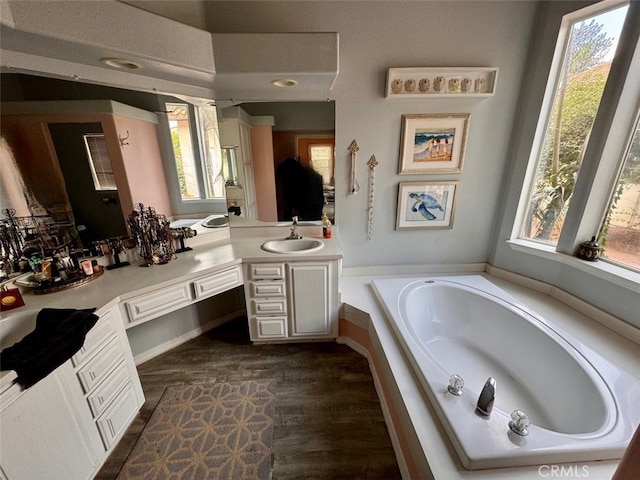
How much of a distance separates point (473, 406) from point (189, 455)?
1473 mm

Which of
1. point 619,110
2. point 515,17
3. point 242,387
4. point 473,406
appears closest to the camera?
point 473,406

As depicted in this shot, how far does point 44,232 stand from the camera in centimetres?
151

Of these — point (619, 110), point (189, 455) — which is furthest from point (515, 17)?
point (189, 455)

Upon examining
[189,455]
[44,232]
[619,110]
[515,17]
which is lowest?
[189,455]

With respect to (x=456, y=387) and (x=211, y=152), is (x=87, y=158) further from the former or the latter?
(x=456, y=387)

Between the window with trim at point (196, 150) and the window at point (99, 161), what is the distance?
0.42 metres

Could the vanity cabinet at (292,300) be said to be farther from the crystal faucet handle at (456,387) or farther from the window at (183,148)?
the crystal faucet handle at (456,387)

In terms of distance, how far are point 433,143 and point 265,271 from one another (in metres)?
1.73

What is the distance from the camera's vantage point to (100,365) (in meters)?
1.31

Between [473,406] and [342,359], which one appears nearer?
[473,406]

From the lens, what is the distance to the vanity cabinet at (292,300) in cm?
197

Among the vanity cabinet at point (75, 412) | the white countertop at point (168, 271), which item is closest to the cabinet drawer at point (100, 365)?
the vanity cabinet at point (75, 412)

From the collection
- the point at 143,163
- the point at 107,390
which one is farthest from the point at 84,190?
the point at 107,390

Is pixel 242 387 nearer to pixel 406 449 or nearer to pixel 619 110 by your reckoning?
pixel 406 449
